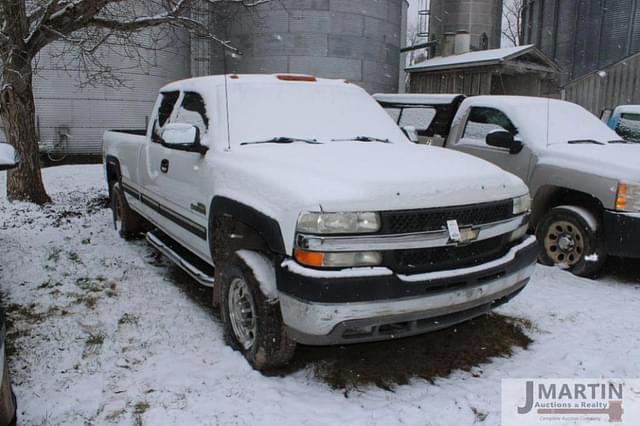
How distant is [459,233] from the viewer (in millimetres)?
3143

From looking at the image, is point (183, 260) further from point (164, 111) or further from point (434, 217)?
point (434, 217)

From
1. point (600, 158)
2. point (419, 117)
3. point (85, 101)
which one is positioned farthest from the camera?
point (85, 101)

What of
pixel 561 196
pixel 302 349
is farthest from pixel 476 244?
pixel 561 196

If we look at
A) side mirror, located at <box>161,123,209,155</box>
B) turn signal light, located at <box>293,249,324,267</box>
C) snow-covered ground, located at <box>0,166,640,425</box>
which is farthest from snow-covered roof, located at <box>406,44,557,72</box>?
turn signal light, located at <box>293,249,324,267</box>

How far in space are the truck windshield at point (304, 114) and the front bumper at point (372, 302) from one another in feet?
4.99

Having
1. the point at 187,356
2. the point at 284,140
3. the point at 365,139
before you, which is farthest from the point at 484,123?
the point at 187,356

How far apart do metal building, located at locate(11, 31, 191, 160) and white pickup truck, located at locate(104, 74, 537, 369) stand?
967 centimetres

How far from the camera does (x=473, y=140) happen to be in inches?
271

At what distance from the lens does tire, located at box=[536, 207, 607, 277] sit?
5.37 m

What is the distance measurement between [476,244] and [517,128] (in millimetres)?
3548

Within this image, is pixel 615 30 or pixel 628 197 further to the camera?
pixel 615 30

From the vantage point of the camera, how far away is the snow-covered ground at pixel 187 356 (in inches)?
121

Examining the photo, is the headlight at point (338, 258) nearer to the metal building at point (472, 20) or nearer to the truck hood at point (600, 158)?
the truck hood at point (600, 158)

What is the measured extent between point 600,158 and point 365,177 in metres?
3.44
